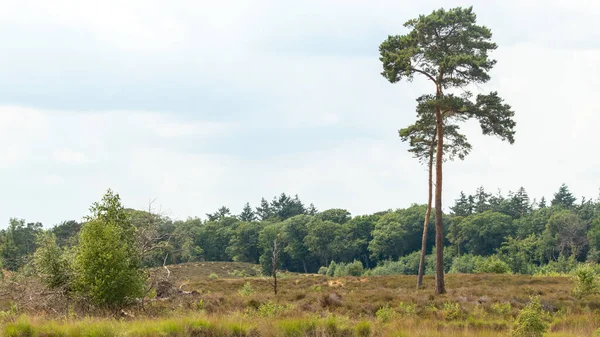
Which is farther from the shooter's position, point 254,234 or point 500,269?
point 254,234

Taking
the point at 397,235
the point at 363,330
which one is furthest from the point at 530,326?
the point at 397,235

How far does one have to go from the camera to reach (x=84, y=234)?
16.3m

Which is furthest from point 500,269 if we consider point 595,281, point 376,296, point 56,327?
point 56,327

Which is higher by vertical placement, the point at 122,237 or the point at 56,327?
the point at 122,237

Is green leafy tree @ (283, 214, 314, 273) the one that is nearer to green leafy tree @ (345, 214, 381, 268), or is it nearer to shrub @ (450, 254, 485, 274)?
green leafy tree @ (345, 214, 381, 268)

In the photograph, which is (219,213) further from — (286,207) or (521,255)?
(521,255)

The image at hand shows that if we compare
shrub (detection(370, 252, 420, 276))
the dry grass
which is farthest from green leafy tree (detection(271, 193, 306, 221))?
the dry grass

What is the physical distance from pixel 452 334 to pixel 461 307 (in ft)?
27.6

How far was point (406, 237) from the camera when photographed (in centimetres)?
11331

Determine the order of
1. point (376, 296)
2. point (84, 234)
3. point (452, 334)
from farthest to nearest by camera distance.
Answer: point (376, 296), point (84, 234), point (452, 334)

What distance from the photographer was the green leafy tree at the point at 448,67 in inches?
1145

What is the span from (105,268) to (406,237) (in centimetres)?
10118

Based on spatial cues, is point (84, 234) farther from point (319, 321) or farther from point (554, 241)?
point (554, 241)

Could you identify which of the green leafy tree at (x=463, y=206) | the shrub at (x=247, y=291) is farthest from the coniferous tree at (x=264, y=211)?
the shrub at (x=247, y=291)
